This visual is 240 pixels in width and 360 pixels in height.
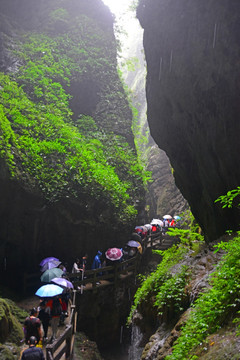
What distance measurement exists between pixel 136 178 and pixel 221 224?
37.3ft

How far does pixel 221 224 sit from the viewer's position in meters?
10.4

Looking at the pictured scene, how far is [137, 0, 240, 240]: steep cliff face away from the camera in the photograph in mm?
8602

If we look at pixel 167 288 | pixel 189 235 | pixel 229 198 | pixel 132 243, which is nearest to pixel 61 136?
pixel 132 243

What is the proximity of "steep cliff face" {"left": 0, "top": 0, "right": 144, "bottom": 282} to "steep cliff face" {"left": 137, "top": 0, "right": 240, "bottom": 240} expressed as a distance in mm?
5728

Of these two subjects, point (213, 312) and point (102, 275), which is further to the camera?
point (102, 275)

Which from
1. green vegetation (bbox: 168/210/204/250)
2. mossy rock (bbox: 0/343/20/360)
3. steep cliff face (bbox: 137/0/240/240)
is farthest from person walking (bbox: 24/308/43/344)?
steep cliff face (bbox: 137/0/240/240)

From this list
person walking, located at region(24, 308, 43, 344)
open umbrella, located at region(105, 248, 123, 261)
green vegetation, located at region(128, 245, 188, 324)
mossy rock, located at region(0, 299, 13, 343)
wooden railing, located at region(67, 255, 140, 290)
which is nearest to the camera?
green vegetation, located at region(128, 245, 188, 324)

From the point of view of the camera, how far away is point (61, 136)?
1870 cm

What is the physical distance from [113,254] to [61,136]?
26.4 feet

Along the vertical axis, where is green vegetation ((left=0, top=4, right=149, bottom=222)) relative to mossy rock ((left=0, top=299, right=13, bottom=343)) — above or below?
above

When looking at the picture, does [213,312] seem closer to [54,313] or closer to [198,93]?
[54,313]

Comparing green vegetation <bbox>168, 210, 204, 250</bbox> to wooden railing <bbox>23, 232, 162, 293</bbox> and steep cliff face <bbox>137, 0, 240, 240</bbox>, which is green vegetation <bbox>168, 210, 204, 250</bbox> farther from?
wooden railing <bbox>23, 232, 162, 293</bbox>

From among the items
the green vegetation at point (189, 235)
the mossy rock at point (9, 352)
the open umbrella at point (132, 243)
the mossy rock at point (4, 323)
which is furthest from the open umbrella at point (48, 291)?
the open umbrella at point (132, 243)

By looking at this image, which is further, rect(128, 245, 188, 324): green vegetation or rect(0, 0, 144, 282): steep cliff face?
rect(0, 0, 144, 282): steep cliff face
